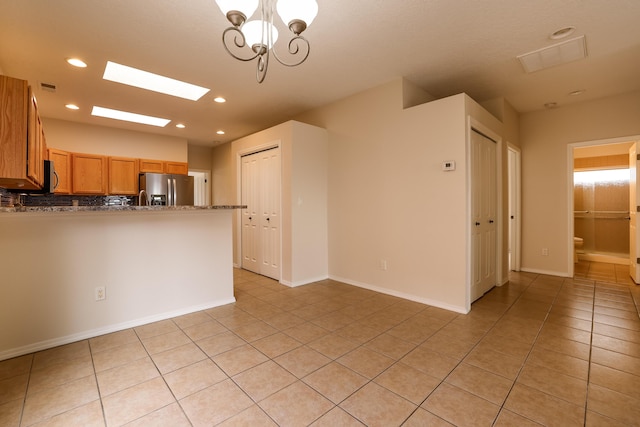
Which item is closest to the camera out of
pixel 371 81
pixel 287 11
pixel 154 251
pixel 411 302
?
pixel 287 11

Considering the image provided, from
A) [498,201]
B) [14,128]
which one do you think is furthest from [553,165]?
[14,128]

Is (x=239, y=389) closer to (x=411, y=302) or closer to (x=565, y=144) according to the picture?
(x=411, y=302)

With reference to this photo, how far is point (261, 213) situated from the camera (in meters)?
4.60

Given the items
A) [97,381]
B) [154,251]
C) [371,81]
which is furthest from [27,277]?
[371,81]

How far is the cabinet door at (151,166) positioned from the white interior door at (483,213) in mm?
5631

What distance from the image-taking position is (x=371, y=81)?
3.54 metres

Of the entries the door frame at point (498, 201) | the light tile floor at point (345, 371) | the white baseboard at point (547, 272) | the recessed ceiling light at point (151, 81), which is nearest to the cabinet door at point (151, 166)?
the recessed ceiling light at point (151, 81)

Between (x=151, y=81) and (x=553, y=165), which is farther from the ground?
(x=151, y=81)

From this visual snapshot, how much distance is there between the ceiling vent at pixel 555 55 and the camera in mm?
2715

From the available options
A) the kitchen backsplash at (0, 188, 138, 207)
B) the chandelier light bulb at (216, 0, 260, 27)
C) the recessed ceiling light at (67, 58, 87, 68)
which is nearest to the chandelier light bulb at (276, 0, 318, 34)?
the chandelier light bulb at (216, 0, 260, 27)

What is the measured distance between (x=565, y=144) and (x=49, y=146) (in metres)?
8.39

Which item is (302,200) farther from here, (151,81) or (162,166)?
(162,166)

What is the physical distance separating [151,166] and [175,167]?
461 mm

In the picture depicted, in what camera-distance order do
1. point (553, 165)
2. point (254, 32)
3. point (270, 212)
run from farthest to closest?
point (553, 165) < point (270, 212) < point (254, 32)
